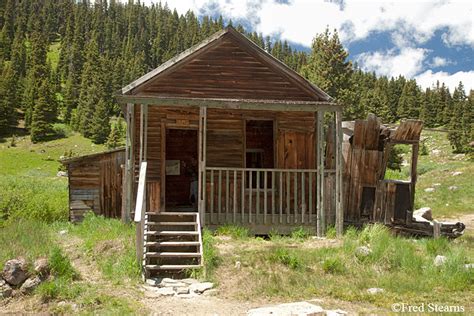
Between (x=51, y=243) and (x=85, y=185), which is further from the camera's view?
(x=85, y=185)

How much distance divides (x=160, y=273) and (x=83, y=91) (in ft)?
190

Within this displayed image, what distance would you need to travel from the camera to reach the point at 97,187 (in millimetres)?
12859

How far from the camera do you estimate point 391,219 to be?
12086 millimetres

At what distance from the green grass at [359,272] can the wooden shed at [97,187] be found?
5046 millimetres

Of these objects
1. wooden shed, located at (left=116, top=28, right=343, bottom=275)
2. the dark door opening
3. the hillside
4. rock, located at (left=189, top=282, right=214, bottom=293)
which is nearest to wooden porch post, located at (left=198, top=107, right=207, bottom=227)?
the hillside

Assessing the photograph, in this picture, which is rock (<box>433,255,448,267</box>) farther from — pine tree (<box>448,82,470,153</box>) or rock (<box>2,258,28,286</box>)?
pine tree (<box>448,82,470,153</box>)

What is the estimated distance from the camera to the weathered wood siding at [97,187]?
12.8 metres

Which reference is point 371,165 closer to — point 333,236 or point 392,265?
point 333,236

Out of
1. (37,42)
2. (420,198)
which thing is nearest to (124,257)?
(420,198)

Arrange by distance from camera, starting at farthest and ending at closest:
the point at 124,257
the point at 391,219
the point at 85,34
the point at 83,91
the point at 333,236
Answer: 1. the point at 85,34
2. the point at 83,91
3. the point at 391,219
4. the point at 333,236
5. the point at 124,257

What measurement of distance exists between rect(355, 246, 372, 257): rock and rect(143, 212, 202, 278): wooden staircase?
11.0 ft

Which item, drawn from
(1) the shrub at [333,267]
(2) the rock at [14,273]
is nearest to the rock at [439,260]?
(1) the shrub at [333,267]

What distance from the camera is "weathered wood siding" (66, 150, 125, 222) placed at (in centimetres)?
1279

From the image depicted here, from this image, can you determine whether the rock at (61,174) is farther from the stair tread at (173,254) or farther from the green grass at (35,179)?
the stair tread at (173,254)
